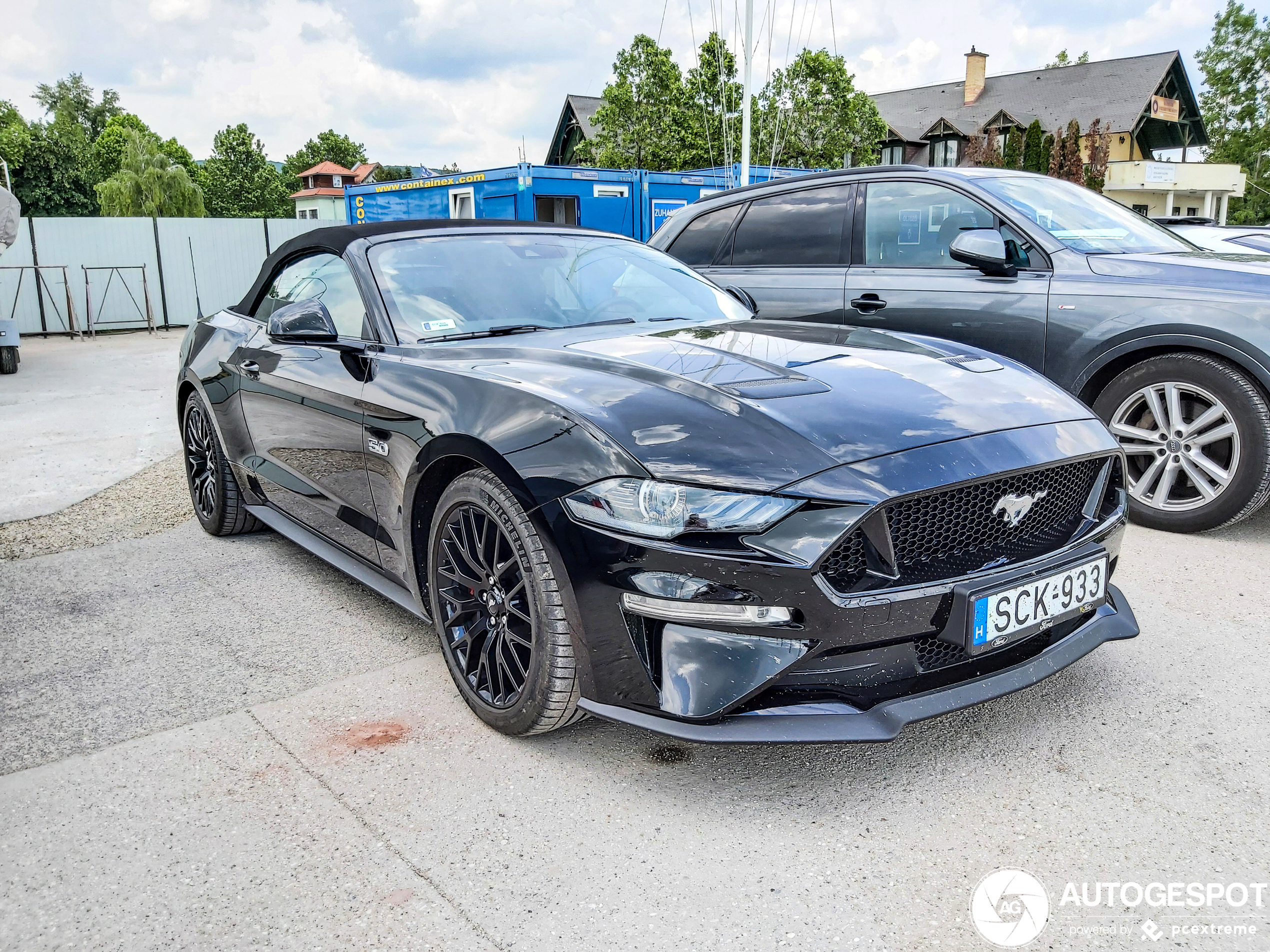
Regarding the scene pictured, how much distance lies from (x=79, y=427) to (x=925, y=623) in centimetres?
825

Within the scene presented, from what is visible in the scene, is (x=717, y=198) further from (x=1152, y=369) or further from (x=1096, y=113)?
(x=1096, y=113)

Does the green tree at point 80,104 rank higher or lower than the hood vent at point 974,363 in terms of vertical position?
higher

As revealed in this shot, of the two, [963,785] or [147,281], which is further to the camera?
[147,281]

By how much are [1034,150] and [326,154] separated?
79.1 meters

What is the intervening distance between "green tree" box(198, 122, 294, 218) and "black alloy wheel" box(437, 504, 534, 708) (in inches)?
3220

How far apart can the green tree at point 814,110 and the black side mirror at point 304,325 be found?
29252 millimetres

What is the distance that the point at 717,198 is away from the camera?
6.27 meters

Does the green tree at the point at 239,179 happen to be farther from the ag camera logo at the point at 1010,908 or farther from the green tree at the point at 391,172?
the ag camera logo at the point at 1010,908

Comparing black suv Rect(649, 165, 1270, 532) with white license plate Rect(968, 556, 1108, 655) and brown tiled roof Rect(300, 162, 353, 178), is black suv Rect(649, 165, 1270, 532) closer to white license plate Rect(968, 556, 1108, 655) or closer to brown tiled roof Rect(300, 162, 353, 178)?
white license plate Rect(968, 556, 1108, 655)

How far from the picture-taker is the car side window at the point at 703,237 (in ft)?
20.1

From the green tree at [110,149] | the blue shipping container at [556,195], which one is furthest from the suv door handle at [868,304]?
the green tree at [110,149]

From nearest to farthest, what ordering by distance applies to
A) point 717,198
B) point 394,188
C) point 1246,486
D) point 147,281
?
1. point 1246,486
2. point 717,198
3. point 394,188
4. point 147,281

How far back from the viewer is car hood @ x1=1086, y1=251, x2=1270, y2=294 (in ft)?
14.0

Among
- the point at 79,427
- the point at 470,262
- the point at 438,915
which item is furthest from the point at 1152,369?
the point at 79,427
